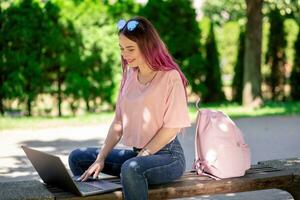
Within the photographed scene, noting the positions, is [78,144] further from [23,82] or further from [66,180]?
[66,180]

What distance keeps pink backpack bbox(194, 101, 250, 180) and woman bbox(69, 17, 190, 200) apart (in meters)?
0.22

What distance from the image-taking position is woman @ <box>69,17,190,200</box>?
4234 millimetres

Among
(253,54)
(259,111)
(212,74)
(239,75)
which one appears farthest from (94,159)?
(239,75)

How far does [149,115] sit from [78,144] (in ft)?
18.1

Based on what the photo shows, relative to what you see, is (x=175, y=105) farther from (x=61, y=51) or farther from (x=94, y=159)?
(x=61, y=51)

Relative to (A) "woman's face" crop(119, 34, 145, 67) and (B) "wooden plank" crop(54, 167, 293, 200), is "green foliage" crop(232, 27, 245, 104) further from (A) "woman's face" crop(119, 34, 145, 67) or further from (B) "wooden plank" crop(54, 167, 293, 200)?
(A) "woman's face" crop(119, 34, 145, 67)

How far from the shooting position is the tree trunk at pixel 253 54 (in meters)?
15.1

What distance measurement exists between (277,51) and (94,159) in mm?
14583

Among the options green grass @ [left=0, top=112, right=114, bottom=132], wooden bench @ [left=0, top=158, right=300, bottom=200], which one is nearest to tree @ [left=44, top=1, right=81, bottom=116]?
green grass @ [left=0, top=112, right=114, bottom=132]

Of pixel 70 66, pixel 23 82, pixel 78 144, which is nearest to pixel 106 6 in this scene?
pixel 70 66

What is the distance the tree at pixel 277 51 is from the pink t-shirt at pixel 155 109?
47.4ft

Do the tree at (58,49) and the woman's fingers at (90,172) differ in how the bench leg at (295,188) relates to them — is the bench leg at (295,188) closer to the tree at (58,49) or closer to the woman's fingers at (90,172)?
the woman's fingers at (90,172)

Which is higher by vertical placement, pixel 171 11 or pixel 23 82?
pixel 171 11

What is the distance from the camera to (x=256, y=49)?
15234 millimetres
